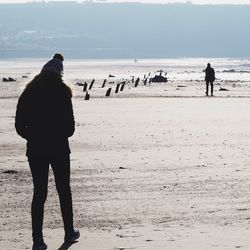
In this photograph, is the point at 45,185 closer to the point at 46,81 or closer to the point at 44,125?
the point at 44,125

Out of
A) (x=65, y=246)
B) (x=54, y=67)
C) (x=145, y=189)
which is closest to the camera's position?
(x=65, y=246)

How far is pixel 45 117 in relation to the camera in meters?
8.82

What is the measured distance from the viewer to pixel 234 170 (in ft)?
47.3

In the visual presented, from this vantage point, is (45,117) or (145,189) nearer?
(45,117)

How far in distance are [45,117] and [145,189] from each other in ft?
13.0

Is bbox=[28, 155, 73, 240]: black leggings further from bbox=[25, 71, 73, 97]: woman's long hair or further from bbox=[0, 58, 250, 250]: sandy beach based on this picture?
bbox=[25, 71, 73, 97]: woman's long hair

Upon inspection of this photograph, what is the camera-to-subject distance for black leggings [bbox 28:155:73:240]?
883 centimetres

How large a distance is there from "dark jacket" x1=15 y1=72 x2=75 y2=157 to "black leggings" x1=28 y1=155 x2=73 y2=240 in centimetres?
9

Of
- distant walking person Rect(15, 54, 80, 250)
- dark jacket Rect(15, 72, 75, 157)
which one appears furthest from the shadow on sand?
dark jacket Rect(15, 72, 75, 157)

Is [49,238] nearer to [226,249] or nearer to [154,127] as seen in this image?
[226,249]

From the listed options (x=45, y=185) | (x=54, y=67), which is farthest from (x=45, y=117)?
(x=45, y=185)

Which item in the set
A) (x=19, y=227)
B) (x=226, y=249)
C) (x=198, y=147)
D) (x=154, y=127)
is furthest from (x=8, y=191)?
(x=154, y=127)

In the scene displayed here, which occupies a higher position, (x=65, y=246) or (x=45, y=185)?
(x=45, y=185)

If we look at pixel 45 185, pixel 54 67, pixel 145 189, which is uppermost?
pixel 54 67
